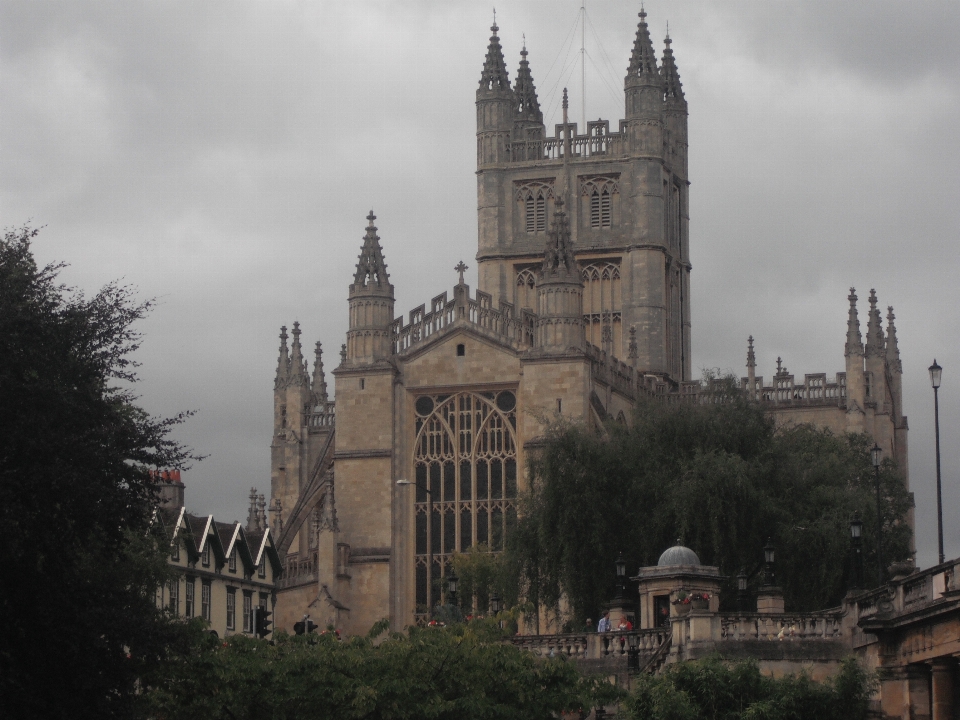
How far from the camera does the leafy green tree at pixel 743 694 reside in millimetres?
42344

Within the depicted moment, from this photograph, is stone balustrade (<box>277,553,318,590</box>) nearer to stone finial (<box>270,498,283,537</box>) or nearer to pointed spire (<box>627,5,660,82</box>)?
stone finial (<box>270,498,283,537</box>)

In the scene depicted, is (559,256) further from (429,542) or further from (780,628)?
(780,628)

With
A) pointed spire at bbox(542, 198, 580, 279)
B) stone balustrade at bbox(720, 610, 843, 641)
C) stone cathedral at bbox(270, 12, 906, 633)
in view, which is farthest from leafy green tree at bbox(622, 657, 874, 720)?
pointed spire at bbox(542, 198, 580, 279)

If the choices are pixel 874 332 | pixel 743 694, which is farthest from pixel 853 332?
pixel 743 694

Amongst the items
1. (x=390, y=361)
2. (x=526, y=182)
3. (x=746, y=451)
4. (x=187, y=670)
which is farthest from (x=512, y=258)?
(x=187, y=670)

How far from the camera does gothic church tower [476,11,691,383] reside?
102 meters

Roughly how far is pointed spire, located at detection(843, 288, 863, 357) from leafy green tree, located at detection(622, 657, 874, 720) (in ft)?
163

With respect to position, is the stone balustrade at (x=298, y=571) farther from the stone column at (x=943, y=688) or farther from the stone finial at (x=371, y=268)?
the stone column at (x=943, y=688)

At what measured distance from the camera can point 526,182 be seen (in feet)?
342

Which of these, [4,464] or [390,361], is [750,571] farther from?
[4,464]

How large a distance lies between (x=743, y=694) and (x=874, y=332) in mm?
51977

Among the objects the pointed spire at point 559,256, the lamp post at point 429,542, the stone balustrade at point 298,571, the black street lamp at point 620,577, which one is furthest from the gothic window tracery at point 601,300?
the black street lamp at point 620,577

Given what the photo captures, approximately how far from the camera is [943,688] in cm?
4153

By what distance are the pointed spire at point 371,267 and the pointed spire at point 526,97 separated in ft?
91.1
